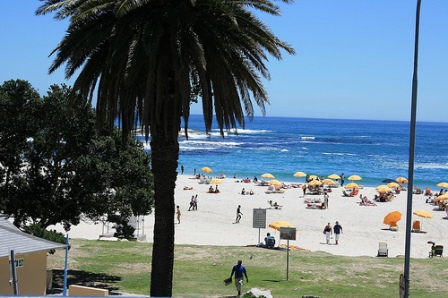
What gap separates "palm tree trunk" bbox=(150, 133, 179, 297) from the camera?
15.2 meters

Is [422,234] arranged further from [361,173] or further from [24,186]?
[361,173]

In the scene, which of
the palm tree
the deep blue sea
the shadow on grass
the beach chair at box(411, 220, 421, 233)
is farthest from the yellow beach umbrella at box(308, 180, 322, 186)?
the palm tree

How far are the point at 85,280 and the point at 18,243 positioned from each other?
24.5 ft

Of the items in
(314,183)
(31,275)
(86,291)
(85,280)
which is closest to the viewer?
(31,275)

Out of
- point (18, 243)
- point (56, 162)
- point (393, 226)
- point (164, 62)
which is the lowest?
point (393, 226)

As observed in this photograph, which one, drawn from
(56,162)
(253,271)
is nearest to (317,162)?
(253,271)

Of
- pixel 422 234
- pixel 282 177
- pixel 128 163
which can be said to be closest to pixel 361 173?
pixel 282 177

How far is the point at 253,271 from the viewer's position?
23875 millimetres

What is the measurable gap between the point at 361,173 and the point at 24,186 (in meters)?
69.6

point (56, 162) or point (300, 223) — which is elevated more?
point (56, 162)

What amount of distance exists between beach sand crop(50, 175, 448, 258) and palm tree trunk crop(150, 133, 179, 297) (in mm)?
14825

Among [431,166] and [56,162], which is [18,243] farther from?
[431,166]

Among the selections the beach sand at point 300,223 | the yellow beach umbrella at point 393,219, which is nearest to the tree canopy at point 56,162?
the beach sand at point 300,223

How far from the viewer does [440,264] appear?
25.5 meters
